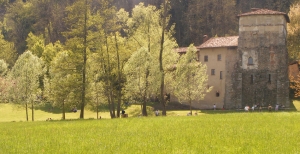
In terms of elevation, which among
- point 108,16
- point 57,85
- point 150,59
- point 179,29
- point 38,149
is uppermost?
point 179,29

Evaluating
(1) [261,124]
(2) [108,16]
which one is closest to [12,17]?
(2) [108,16]

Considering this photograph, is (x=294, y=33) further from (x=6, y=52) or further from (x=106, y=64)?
(x=6, y=52)

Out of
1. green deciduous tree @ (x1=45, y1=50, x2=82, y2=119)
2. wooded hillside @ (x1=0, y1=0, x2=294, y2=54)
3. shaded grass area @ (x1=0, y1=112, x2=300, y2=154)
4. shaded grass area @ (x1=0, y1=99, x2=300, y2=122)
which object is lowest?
shaded grass area @ (x1=0, y1=99, x2=300, y2=122)

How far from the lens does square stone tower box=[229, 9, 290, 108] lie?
59.5 metres

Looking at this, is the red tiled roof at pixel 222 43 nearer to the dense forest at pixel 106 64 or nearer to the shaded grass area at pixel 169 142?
the dense forest at pixel 106 64

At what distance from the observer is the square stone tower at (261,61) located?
195 feet

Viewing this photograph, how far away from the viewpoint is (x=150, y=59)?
48062mm

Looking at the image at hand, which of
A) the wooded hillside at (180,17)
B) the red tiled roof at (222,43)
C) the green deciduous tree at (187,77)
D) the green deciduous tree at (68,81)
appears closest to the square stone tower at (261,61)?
the red tiled roof at (222,43)

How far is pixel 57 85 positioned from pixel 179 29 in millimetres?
69476

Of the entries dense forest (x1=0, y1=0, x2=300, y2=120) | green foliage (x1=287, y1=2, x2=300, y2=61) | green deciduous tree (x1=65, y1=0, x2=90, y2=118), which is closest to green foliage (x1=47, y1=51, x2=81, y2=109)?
dense forest (x1=0, y1=0, x2=300, y2=120)

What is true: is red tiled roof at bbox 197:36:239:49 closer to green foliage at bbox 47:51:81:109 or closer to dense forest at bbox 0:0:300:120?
dense forest at bbox 0:0:300:120

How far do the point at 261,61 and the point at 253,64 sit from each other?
1362 millimetres

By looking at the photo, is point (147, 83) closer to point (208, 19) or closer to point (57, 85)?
point (57, 85)

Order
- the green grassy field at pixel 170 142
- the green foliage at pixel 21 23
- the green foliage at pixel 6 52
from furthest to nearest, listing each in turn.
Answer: the green foliage at pixel 21 23, the green foliage at pixel 6 52, the green grassy field at pixel 170 142
